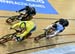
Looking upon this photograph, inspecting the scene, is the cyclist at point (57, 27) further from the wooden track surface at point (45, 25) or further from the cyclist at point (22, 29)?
the cyclist at point (22, 29)

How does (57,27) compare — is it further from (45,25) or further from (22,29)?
(22,29)

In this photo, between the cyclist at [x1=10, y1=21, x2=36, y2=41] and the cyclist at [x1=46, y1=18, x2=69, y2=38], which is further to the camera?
the cyclist at [x1=46, y1=18, x2=69, y2=38]

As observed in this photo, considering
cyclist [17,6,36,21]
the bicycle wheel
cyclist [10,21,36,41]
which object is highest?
cyclist [17,6,36,21]

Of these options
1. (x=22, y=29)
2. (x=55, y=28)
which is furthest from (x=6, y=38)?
(x=55, y=28)

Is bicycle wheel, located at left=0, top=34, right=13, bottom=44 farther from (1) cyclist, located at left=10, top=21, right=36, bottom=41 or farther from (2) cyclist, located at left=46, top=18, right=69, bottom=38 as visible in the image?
(2) cyclist, located at left=46, top=18, right=69, bottom=38

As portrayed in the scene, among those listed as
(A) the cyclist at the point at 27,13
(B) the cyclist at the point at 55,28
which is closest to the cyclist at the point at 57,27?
(B) the cyclist at the point at 55,28

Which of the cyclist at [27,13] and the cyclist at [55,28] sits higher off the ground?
the cyclist at [27,13]

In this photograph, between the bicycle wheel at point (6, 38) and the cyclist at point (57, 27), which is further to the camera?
the cyclist at point (57, 27)

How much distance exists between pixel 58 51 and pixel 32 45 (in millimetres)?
170

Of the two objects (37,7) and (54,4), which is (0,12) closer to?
(37,7)

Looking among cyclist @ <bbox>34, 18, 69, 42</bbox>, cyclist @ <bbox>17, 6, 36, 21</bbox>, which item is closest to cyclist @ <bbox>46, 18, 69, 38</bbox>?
cyclist @ <bbox>34, 18, 69, 42</bbox>

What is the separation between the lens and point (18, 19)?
3.83 ft

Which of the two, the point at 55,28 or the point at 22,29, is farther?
the point at 55,28

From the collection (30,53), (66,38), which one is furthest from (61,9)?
(30,53)
